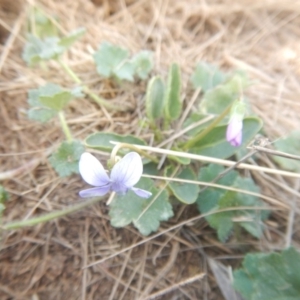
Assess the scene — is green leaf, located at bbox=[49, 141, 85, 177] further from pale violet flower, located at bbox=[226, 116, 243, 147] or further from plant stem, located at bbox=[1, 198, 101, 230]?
pale violet flower, located at bbox=[226, 116, 243, 147]

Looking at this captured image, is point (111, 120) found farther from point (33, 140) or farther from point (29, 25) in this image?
point (29, 25)

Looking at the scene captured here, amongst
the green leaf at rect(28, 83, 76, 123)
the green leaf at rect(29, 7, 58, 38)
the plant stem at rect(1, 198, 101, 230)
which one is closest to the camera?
the plant stem at rect(1, 198, 101, 230)

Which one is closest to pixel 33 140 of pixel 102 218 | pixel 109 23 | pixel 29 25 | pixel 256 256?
pixel 102 218

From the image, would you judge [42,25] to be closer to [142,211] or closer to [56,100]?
[56,100]

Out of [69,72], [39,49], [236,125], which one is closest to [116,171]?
[236,125]

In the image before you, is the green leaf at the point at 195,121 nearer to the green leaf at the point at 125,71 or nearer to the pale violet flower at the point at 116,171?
the green leaf at the point at 125,71

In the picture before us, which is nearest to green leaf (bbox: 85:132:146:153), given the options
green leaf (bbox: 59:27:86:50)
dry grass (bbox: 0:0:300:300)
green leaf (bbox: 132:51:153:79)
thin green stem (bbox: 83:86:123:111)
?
dry grass (bbox: 0:0:300:300)
